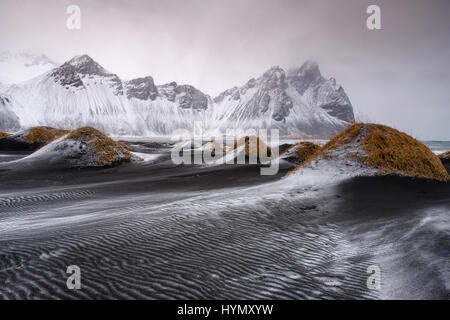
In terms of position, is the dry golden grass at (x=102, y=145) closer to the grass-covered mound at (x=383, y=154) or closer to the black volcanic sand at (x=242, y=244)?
the black volcanic sand at (x=242, y=244)

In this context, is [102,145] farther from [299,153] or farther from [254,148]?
[299,153]

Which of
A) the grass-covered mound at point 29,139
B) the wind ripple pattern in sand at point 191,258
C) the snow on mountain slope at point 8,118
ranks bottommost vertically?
the wind ripple pattern in sand at point 191,258

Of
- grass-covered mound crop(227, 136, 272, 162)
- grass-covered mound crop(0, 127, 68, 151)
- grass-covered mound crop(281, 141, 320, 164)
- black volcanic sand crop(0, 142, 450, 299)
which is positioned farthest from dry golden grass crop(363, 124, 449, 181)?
grass-covered mound crop(0, 127, 68, 151)

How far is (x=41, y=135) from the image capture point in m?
26.7

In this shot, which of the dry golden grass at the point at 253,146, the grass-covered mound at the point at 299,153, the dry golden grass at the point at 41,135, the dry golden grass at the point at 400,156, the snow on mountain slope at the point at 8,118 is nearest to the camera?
the dry golden grass at the point at 400,156

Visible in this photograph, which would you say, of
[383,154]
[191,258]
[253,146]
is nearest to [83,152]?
[253,146]

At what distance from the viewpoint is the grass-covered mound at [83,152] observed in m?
15.8

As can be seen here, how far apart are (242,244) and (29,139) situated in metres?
30.0

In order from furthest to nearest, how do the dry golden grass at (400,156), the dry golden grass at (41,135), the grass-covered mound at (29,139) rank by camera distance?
the dry golden grass at (41,135), the grass-covered mound at (29,139), the dry golden grass at (400,156)

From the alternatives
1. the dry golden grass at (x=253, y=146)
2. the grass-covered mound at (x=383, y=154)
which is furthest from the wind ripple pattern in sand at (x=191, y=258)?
the dry golden grass at (x=253, y=146)

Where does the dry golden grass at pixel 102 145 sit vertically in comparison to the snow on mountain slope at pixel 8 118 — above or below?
below

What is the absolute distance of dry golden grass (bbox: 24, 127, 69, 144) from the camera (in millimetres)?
25906
